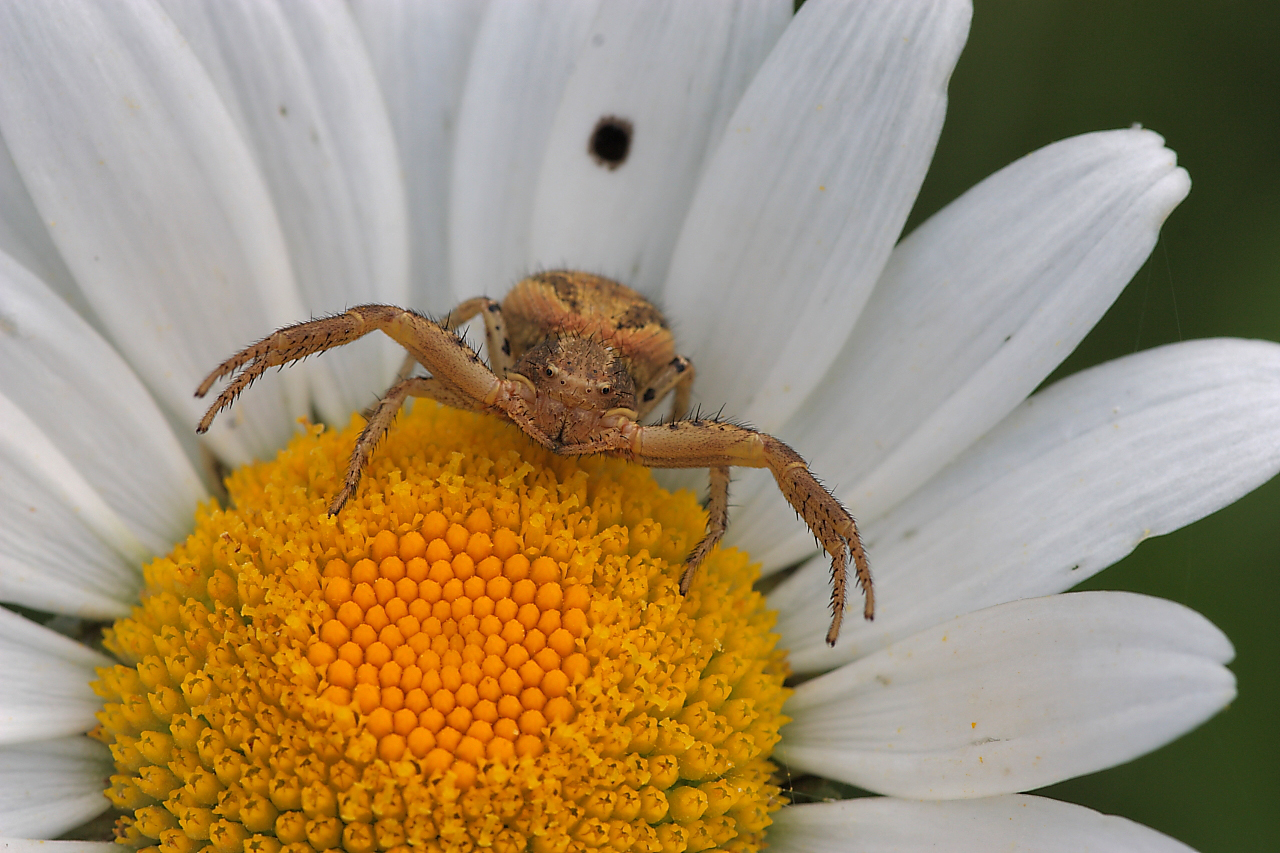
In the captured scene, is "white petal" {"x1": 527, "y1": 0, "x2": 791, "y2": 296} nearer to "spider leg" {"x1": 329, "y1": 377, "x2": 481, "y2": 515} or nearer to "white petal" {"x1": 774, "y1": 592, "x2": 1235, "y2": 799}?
"spider leg" {"x1": 329, "y1": 377, "x2": 481, "y2": 515}

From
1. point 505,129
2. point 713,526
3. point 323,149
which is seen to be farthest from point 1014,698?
point 323,149

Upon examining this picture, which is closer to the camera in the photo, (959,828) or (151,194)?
(959,828)

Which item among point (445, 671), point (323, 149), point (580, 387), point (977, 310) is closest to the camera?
point (445, 671)

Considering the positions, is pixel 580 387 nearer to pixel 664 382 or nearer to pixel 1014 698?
pixel 664 382

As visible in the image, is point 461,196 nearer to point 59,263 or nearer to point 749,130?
point 749,130

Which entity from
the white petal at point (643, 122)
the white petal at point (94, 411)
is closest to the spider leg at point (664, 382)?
the white petal at point (643, 122)

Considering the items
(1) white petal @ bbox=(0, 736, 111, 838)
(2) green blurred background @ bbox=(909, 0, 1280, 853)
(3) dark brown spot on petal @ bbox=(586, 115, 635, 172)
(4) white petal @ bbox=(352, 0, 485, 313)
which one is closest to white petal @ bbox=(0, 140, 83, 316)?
(4) white petal @ bbox=(352, 0, 485, 313)

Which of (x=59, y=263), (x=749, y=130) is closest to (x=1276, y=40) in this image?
(x=749, y=130)
